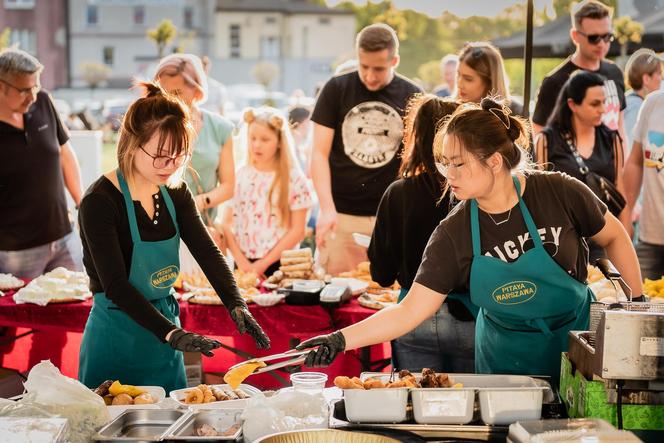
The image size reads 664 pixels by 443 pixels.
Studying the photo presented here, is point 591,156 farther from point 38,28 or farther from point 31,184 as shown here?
point 38,28

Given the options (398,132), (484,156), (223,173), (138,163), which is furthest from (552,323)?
(223,173)

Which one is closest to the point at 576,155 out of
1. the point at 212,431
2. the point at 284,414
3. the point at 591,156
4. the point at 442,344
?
the point at 591,156

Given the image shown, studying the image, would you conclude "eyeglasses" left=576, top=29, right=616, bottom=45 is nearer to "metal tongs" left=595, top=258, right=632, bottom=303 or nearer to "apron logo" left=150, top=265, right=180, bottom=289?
"metal tongs" left=595, top=258, right=632, bottom=303

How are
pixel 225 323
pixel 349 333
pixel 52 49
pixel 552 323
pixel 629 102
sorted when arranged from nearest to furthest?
1. pixel 349 333
2. pixel 552 323
3. pixel 225 323
4. pixel 629 102
5. pixel 52 49

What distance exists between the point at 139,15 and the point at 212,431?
2933 cm

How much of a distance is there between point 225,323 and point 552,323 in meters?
1.68

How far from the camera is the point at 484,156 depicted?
2521 mm

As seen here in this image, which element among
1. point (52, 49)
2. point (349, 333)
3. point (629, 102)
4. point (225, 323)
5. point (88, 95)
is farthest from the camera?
point (52, 49)

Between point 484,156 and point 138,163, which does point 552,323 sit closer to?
point 484,156

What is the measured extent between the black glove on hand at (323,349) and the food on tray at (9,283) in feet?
7.40

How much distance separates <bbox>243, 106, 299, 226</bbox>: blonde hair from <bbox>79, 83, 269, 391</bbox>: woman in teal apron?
1598 millimetres

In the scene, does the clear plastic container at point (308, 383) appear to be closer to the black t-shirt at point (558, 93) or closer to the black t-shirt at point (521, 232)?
the black t-shirt at point (521, 232)

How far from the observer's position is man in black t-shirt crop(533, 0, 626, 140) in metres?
5.02

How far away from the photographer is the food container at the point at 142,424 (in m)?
2.12
